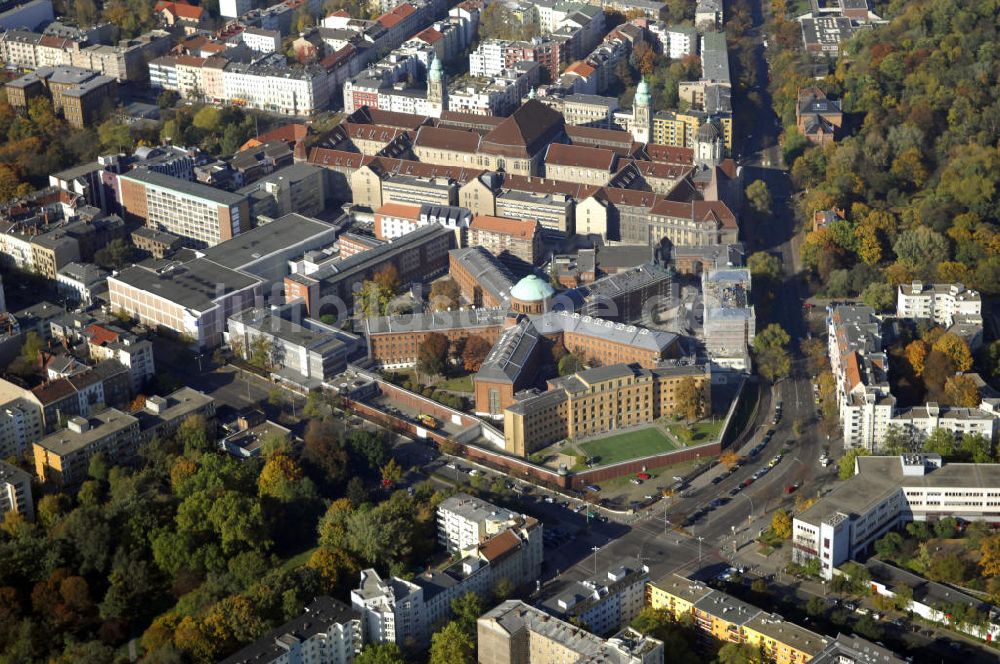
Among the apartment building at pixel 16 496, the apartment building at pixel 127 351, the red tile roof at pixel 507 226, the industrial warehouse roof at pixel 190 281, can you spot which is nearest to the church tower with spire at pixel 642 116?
the red tile roof at pixel 507 226

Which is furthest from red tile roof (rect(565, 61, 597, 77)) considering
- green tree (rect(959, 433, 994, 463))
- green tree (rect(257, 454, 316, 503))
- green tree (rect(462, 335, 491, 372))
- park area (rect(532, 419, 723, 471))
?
green tree (rect(257, 454, 316, 503))

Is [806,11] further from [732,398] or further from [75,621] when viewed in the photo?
[75,621]

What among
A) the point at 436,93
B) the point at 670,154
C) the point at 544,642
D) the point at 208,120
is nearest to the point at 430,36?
the point at 436,93

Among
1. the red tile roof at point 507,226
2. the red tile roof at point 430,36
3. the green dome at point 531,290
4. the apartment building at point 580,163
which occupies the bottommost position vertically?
the green dome at point 531,290

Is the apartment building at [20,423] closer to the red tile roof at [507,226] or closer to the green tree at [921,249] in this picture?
the red tile roof at [507,226]

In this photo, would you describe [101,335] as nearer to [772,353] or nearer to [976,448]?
[772,353]

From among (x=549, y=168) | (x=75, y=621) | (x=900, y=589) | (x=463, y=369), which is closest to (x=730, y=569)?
(x=900, y=589)

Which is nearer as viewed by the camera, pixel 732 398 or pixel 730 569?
pixel 730 569
